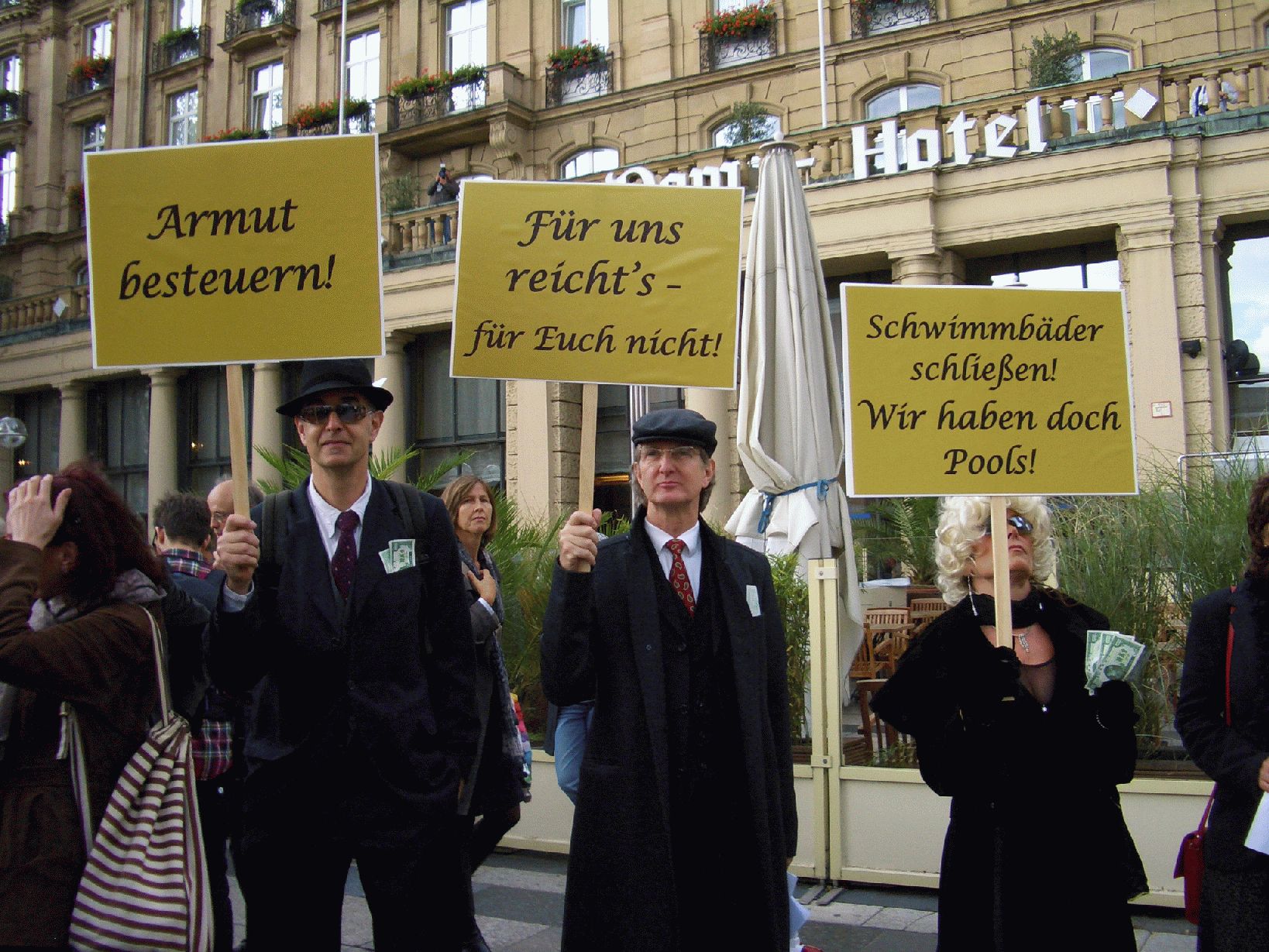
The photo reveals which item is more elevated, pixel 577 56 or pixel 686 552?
pixel 577 56

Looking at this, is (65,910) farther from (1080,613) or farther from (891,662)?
(891,662)

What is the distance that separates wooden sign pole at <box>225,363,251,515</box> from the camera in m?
2.85

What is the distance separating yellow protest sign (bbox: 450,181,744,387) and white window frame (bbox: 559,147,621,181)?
2056 cm

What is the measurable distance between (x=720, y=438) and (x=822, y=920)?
12.8 meters

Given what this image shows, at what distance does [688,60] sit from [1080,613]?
21.2m

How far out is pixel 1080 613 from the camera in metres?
3.36

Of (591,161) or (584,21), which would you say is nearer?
(591,161)

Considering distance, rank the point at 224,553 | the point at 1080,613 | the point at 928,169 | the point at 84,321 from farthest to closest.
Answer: the point at 84,321
the point at 928,169
the point at 1080,613
the point at 224,553

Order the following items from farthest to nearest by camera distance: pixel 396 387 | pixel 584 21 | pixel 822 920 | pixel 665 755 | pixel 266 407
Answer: pixel 584 21, pixel 266 407, pixel 396 387, pixel 822 920, pixel 665 755

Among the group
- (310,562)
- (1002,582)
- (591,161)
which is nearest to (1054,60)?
(591,161)

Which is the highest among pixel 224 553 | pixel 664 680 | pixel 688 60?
pixel 688 60

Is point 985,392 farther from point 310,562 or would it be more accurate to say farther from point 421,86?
point 421,86

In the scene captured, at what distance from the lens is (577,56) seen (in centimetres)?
2334

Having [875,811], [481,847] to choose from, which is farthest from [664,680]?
[875,811]
